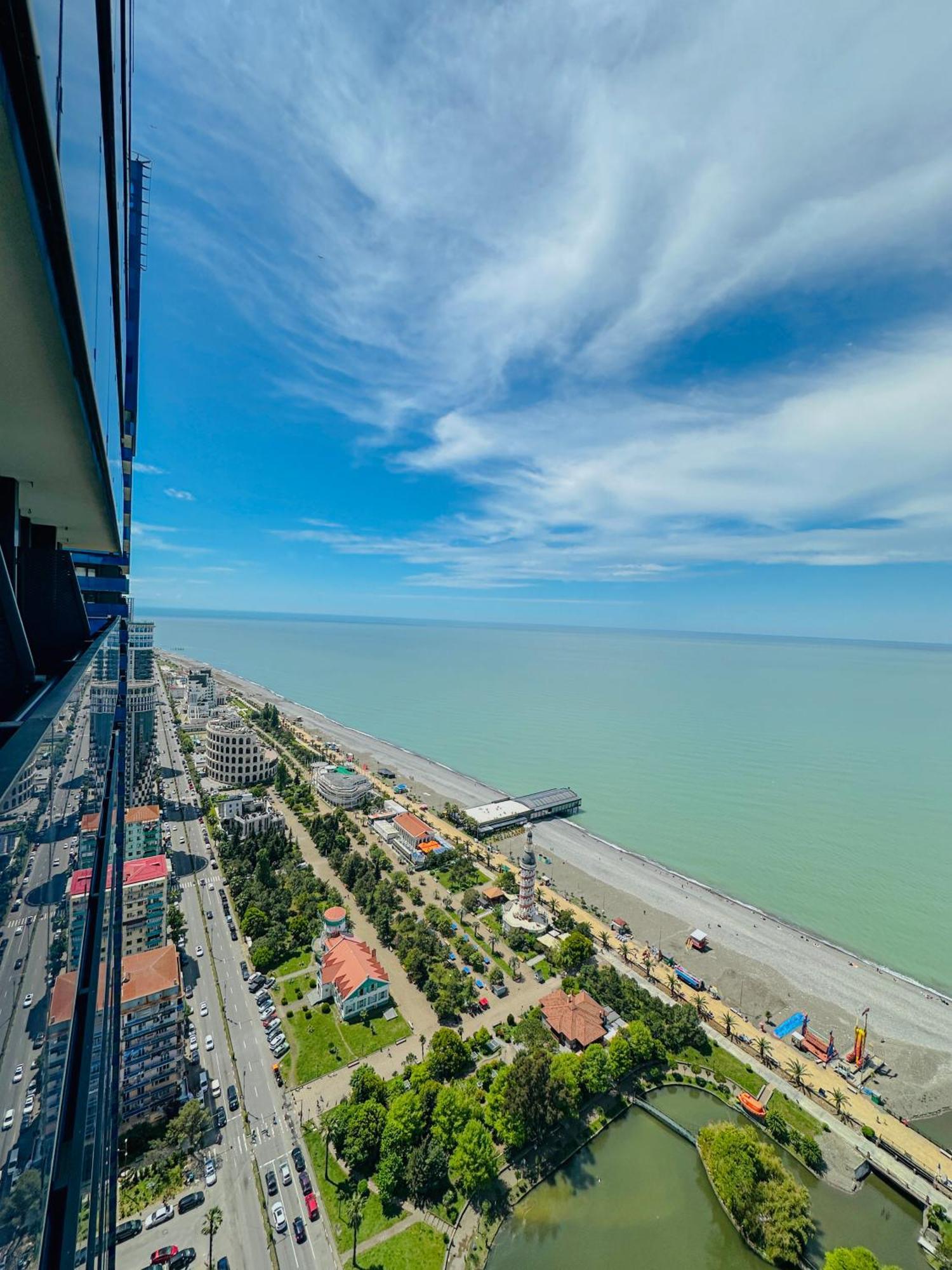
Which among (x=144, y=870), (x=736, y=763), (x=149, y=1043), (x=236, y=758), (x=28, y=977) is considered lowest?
(x=149, y=1043)

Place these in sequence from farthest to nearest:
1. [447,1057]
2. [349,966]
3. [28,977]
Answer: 1. [349,966]
2. [447,1057]
3. [28,977]

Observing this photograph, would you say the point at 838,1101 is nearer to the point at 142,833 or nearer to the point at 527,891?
the point at 527,891

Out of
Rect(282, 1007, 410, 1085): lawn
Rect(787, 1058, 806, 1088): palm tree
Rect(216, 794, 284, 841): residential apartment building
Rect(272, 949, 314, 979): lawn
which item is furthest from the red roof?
Rect(787, 1058, 806, 1088): palm tree

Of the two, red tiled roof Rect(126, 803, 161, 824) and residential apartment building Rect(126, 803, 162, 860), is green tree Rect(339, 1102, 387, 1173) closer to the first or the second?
residential apartment building Rect(126, 803, 162, 860)

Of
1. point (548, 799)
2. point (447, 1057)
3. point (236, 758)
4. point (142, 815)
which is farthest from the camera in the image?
point (236, 758)

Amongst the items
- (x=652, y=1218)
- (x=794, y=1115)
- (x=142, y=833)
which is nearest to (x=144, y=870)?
(x=142, y=833)

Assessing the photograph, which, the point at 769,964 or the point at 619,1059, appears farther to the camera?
the point at 769,964

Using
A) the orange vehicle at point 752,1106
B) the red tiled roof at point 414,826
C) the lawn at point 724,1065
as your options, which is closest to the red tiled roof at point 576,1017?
the lawn at point 724,1065

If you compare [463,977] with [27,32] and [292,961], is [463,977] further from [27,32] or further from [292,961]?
[27,32]
